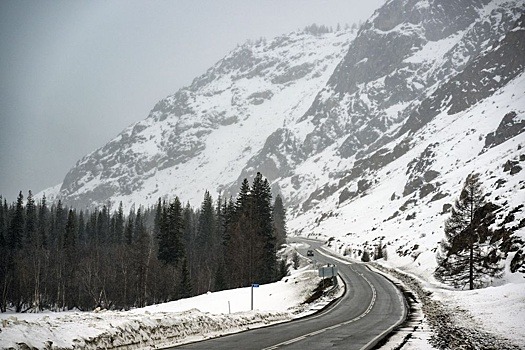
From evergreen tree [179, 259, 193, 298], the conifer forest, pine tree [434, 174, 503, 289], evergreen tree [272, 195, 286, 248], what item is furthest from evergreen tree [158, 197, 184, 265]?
pine tree [434, 174, 503, 289]

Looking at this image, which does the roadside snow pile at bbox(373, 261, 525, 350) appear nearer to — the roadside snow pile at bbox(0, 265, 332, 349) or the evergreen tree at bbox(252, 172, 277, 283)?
the roadside snow pile at bbox(0, 265, 332, 349)

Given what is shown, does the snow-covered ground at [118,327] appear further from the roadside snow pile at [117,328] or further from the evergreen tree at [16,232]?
the evergreen tree at [16,232]

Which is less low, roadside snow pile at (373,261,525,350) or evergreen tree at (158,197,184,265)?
evergreen tree at (158,197,184,265)

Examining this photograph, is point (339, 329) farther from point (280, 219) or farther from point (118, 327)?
point (280, 219)

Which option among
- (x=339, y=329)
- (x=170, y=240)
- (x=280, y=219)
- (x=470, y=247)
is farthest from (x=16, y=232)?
(x=339, y=329)

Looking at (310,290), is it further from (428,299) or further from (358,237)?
(358,237)

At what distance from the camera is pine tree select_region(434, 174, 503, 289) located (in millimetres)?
29484

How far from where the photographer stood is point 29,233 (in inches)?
3767

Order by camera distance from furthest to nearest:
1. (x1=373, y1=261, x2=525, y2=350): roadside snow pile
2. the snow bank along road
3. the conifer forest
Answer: the conifer forest → (x1=373, y1=261, x2=525, y2=350): roadside snow pile → the snow bank along road

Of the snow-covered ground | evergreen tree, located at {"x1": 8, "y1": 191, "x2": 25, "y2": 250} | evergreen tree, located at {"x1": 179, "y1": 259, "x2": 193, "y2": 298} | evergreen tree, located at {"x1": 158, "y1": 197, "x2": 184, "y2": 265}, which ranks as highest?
evergreen tree, located at {"x1": 8, "y1": 191, "x2": 25, "y2": 250}

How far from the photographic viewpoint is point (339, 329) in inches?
643

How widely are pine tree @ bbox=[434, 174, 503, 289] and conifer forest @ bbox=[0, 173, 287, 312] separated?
76.9 feet

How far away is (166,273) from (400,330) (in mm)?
48734

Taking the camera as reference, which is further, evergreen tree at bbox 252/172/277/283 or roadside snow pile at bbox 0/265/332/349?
evergreen tree at bbox 252/172/277/283
